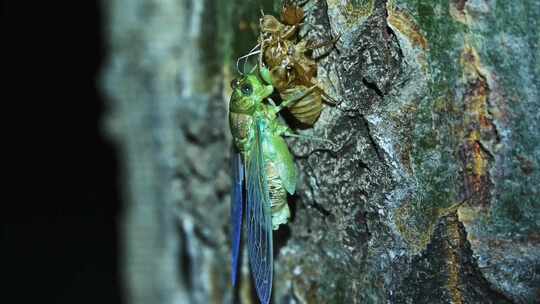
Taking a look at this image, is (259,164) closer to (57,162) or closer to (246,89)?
(246,89)

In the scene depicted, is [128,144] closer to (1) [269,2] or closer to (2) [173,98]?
(2) [173,98]

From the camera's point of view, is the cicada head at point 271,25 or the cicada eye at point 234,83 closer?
the cicada head at point 271,25

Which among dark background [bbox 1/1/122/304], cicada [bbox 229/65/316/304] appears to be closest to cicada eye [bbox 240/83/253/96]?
cicada [bbox 229/65/316/304]

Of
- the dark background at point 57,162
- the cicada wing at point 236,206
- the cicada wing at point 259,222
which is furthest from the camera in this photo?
the dark background at point 57,162

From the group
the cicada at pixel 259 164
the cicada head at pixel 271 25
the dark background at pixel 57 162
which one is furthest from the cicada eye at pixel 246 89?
the dark background at pixel 57 162

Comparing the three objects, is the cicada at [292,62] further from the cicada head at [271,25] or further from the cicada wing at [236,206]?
the cicada wing at [236,206]

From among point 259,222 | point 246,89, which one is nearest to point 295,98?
point 246,89

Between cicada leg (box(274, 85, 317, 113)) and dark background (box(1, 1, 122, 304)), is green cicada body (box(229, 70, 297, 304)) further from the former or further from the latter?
dark background (box(1, 1, 122, 304))
